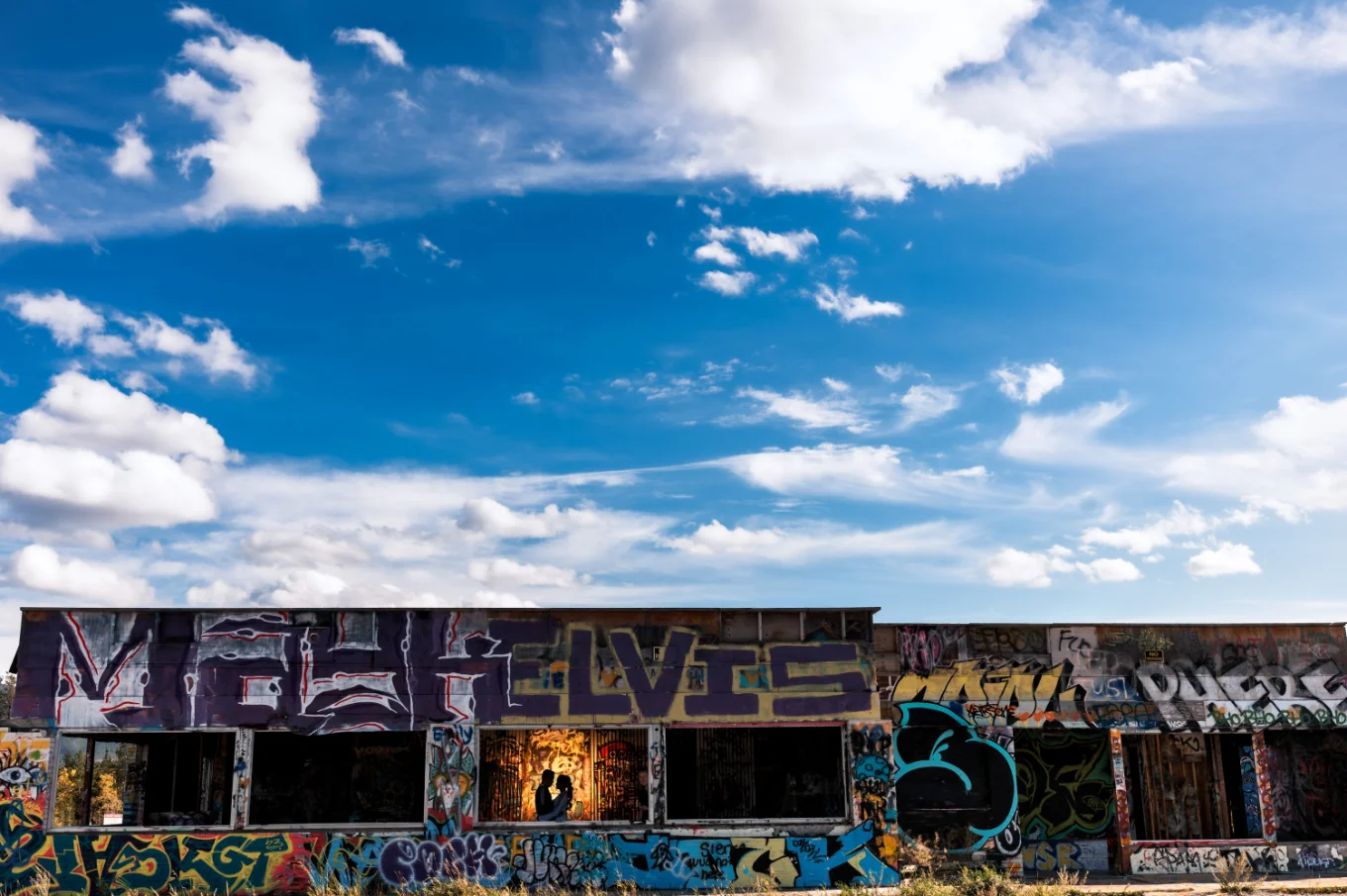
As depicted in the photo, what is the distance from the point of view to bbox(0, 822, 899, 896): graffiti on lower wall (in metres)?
16.6

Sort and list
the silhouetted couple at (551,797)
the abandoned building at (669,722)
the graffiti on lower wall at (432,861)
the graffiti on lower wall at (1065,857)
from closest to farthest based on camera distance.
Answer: the graffiti on lower wall at (432,861) → the abandoned building at (669,722) → the graffiti on lower wall at (1065,857) → the silhouetted couple at (551,797)

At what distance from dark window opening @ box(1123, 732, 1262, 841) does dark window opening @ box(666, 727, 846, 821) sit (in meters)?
6.27

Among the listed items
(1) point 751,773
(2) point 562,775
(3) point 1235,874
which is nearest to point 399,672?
(2) point 562,775

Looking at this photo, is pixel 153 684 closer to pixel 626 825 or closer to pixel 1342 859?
pixel 626 825

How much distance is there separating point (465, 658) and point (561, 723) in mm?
1990

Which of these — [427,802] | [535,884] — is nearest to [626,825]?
[535,884]

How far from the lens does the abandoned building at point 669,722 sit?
16.8 metres

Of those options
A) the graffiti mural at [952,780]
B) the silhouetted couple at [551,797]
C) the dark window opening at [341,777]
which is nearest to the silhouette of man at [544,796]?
the silhouetted couple at [551,797]

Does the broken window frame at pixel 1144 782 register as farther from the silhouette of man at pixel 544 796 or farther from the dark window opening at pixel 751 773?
the silhouette of man at pixel 544 796

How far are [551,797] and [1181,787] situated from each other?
13125mm

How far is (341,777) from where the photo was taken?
22875mm

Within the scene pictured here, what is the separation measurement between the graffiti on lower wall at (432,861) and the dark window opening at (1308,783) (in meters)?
10.8

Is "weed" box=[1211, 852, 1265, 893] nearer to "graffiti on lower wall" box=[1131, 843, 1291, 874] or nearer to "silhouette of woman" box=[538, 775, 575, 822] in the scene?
"graffiti on lower wall" box=[1131, 843, 1291, 874]

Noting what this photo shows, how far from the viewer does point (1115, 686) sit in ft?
65.3
